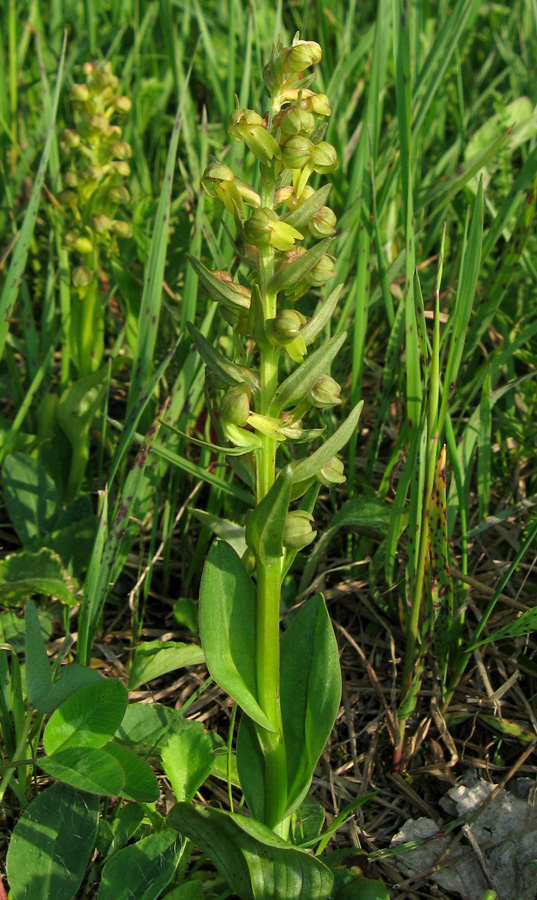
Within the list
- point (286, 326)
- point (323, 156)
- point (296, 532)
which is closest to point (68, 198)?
point (323, 156)

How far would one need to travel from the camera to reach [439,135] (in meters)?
2.81

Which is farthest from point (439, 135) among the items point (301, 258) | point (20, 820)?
point (20, 820)

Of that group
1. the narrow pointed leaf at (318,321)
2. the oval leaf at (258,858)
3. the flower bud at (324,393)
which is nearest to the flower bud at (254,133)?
the narrow pointed leaf at (318,321)

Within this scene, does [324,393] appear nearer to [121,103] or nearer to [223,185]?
[223,185]

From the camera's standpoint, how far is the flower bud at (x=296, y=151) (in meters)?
1.20

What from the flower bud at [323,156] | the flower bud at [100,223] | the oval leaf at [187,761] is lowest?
the oval leaf at [187,761]

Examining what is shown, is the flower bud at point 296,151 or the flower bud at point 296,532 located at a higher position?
the flower bud at point 296,151

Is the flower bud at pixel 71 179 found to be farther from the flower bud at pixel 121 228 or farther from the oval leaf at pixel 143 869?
the oval leaf at pixel 143 869

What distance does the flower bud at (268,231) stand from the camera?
1178 mm

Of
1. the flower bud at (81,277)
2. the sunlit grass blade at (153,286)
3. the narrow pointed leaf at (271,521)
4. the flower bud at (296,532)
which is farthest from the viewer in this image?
the flower bud at (81,277)

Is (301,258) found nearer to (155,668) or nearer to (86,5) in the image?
(155,668)

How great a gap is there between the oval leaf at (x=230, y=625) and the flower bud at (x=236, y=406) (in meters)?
0.23

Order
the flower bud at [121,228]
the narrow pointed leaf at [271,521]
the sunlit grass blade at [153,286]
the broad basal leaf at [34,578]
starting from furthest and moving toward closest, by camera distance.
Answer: the flower bud at [121,228], the sunlit grass blade at [153,286], the broad basal leaf at [34,578], the narrow pointed leaf at [271,521]

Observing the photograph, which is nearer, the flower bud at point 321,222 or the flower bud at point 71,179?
the flower bud at point 321,222
